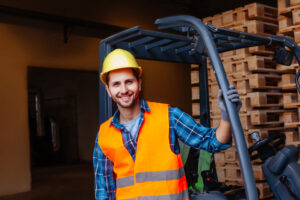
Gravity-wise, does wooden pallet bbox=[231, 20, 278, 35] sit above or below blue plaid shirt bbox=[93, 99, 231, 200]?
above

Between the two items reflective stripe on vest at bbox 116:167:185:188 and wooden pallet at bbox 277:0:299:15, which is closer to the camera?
reflective stripe on vest at bbox 116:167:185:188

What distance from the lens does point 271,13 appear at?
234 inches

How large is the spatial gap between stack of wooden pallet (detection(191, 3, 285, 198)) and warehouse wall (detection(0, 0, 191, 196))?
15.4 feet

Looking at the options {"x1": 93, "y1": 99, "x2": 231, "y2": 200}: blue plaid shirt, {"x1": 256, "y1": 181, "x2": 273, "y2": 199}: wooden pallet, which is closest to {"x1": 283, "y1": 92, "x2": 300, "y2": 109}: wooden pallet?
{"x1": 256, "y1": 181, "x2": 273, "y2": 199}: wooden pallet

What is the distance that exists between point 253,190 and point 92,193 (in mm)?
6545

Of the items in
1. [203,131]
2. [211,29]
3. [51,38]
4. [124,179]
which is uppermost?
[51,38]

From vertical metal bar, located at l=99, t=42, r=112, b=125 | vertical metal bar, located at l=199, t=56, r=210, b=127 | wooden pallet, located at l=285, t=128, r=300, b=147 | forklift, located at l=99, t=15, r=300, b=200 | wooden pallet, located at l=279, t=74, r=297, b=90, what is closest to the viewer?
forklift, located at l=99, t=15, r=300, b=200

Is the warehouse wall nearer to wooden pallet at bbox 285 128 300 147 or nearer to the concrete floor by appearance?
the concrete floor

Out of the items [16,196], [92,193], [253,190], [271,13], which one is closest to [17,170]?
[16,196]

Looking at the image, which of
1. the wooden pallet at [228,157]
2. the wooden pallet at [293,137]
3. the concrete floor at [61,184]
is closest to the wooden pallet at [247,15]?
the wooden pallet at [293,137]

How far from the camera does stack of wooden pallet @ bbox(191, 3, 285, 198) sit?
5.51 metres

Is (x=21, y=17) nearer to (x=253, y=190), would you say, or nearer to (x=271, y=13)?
(x=271, y=13)

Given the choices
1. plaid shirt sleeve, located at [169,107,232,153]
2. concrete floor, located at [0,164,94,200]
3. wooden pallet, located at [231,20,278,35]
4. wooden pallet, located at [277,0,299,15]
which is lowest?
concrete floor, located at [0,164,94,200]

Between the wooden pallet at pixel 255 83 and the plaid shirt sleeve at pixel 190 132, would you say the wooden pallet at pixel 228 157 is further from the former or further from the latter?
the plaid shirt sleeve at pixel 190 132
